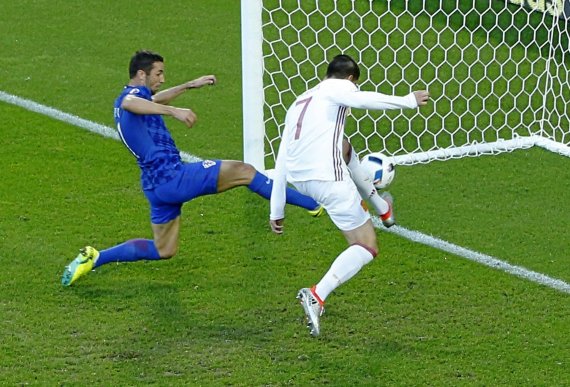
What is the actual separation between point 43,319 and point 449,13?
5.64m

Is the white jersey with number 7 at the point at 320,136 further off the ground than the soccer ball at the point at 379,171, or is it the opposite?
the white jersey with number 7 at the point at 320,136

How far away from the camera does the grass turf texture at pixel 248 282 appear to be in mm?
6547

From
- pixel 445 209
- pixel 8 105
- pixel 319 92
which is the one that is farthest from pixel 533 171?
pixel 8 105

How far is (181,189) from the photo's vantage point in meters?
7.40

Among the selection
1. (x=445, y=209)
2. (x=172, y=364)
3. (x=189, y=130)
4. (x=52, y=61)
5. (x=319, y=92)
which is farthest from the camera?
(x=52, y=61)

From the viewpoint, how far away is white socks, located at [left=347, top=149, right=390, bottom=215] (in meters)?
7.89

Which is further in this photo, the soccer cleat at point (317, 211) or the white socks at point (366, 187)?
the soccer cleat at point (317, 211)

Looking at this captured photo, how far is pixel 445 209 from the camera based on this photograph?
28.8 ft

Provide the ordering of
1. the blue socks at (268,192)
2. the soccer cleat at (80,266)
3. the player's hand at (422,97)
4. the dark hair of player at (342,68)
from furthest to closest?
1. the blue socks at (268,192)
2. the soccer cleat at (80,266)
3. the dark hair of player at (342,68)
4. the player's hand at (422,97)

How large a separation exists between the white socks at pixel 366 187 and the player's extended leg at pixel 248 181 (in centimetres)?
39

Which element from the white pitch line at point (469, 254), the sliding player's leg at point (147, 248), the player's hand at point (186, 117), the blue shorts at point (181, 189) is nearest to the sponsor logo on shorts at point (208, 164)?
the blue shorts at point (181, 189)

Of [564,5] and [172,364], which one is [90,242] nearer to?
[172,364]

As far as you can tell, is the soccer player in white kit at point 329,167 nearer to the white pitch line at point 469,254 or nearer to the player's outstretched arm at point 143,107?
the player's outstretched arm at point 143,107

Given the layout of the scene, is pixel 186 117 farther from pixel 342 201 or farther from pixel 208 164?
pixel 342 201
